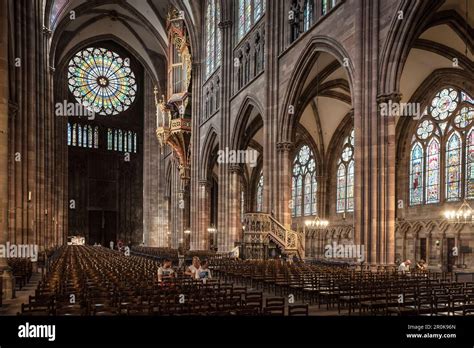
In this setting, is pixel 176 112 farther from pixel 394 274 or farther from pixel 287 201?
pixel 394 274

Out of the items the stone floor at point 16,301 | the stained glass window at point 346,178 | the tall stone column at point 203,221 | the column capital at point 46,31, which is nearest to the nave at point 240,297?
the stone floor at point 16,301

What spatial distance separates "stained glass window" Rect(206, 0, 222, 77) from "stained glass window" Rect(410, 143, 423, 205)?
1707 centimetres

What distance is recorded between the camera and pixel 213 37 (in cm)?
4044

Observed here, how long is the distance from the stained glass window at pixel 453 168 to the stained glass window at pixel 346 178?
381 inches

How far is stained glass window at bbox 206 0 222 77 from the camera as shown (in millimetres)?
38453

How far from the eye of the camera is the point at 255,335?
572 cm

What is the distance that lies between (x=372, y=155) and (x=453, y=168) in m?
10.5

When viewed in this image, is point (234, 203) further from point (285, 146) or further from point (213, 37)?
point (213, 37)

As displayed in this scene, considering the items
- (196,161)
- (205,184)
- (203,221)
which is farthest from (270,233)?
(196,161)

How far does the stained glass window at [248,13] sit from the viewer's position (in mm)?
30742

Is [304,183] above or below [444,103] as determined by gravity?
below

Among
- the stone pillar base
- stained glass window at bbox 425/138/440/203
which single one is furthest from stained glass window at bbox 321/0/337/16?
the stone pillar base

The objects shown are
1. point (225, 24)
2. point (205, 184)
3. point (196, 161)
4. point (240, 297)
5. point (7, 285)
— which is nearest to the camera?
point (240, 297)

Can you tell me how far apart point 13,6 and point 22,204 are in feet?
33.6
